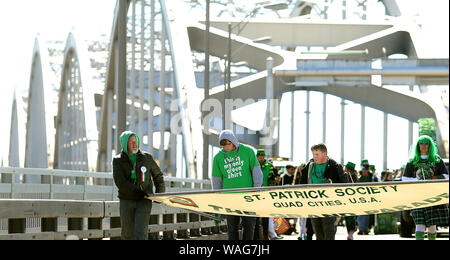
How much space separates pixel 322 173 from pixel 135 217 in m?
2.31

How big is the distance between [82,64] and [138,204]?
49058mm

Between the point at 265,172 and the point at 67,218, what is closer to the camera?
A: the point at 67,218

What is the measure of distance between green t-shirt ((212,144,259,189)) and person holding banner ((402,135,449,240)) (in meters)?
1.75

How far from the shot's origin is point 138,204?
40.2 ft

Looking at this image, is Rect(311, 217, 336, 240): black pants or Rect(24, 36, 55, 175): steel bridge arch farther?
Rect(24, 36, 55, 175): steel bridge arch

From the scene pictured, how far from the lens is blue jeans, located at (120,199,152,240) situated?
1222 cm

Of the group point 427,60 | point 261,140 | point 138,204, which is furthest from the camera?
point 261,140

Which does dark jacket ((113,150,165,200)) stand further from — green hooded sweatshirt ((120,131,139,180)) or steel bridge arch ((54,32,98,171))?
steel bridge arch ((54,32,98,171))

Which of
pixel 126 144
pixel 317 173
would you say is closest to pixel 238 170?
pixel 317 173

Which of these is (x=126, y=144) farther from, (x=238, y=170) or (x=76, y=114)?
(x=76, y=114)

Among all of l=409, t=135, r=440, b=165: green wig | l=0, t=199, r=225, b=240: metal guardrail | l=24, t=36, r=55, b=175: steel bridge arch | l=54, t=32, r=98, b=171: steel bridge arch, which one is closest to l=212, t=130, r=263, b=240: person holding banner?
l=0, t=199, r=225, b=240: metal guardrail

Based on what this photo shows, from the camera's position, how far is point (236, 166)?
1306cm
